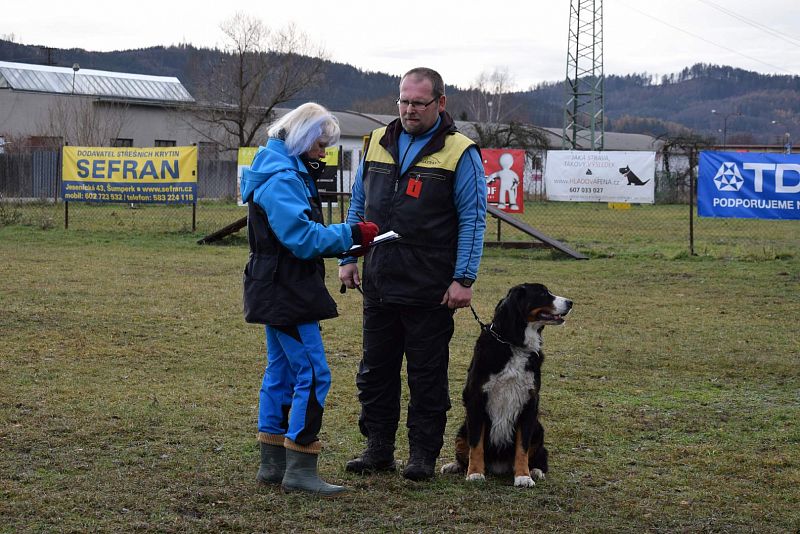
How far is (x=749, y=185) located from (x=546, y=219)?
1072 centimetres

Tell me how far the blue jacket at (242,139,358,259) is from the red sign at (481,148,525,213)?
12836mm

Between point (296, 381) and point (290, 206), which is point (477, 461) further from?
point (290, 206)

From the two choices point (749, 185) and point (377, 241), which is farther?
point (749, 185)

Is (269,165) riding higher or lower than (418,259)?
higher

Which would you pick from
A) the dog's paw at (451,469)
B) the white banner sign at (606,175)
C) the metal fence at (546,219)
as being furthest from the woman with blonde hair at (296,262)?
the white banner sign at (606,175)

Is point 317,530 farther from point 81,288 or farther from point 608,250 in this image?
point 608,250

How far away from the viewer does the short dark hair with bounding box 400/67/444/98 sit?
448cm

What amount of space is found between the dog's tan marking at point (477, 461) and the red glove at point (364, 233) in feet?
3.73

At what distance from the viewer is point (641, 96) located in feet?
618

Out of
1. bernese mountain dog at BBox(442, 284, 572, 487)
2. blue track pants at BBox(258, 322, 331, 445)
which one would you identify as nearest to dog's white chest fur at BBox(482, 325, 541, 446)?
bernese mountain dog at BBox(442, 284, 572, 487)

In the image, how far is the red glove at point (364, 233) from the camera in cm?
421

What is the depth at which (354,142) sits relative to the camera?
61062 mm

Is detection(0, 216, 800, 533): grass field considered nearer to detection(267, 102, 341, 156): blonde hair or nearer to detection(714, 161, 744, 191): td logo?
detection(267, 102, 341, 156): blonde hair

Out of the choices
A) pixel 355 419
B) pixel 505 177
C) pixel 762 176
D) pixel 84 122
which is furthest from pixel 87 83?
pixel 355 419
